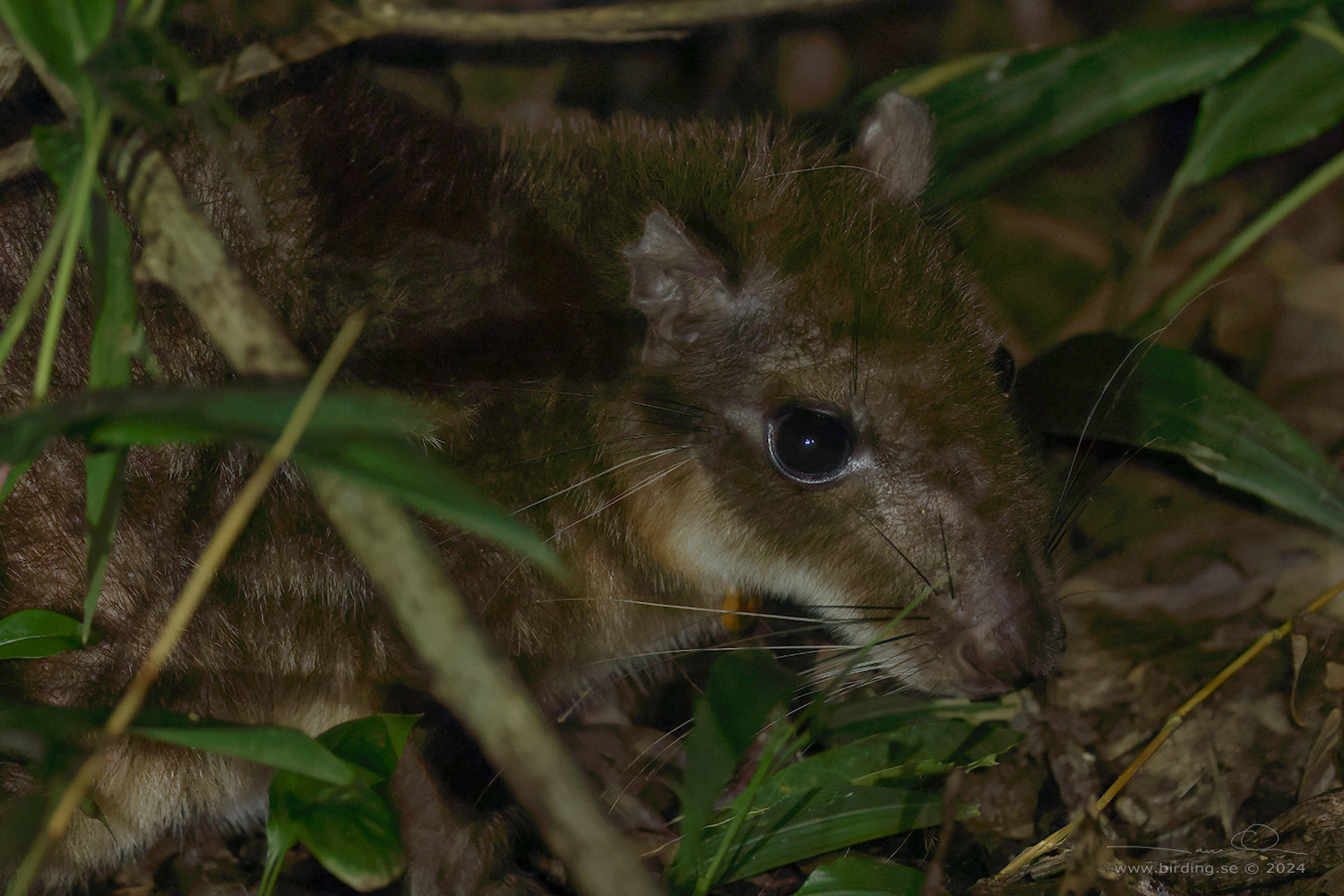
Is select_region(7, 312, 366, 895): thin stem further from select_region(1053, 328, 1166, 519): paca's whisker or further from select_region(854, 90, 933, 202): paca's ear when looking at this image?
select_region(1053, 328, 1166, 519): paca's whisker

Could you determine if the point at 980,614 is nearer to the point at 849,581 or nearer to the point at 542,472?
the point at 849,581

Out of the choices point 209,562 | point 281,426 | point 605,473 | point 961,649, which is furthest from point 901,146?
point 209,562

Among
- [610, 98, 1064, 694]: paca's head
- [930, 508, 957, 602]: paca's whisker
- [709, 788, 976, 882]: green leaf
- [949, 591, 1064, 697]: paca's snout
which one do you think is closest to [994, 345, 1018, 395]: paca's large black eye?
[610, 98, 1064, 694]: paca's head

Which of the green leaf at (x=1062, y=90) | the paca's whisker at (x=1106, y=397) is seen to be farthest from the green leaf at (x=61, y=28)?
the paca's whisker at (x=1106, y=397)

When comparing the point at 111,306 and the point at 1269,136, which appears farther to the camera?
the point at 1269,136

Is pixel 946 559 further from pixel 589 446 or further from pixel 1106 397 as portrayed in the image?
pixel 1106 397

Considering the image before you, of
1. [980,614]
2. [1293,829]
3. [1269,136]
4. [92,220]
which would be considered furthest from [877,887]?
[1269,136]
